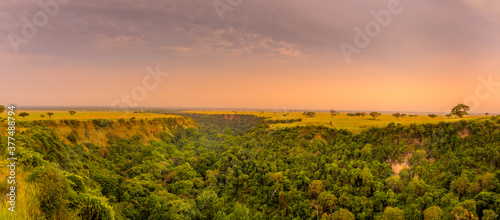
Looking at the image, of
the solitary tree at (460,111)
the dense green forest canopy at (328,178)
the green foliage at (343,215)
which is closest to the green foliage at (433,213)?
the dense green forest canopy at (328,178)

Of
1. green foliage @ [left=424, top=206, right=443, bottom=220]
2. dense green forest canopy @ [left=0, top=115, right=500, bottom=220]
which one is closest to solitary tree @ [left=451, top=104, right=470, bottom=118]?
dense green forest canopy @ [left=0, top=115, right=500, bottom=220]

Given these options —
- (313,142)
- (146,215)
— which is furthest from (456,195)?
(146,215)

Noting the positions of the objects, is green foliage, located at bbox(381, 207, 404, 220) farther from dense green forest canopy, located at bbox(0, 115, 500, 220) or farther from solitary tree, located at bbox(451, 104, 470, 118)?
solitary tree, located at bbox(451, 104, 470, 118)

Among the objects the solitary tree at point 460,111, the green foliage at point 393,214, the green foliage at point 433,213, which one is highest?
the solitary tree at point 460,111

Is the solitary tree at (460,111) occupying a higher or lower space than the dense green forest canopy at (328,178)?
higher

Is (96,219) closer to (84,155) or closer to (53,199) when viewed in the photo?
(53,199)

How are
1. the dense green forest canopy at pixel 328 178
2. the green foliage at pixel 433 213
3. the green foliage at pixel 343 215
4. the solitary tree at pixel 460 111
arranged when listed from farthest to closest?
the solitary tree at pixel 460 111 → the green foliage at pixel 343 215 → the dense green forest canopy at pixel 328 178 → the green foliage at pixel 433 213

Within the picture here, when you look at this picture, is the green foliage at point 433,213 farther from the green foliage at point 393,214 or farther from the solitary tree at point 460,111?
the solitary tree at point 460,111

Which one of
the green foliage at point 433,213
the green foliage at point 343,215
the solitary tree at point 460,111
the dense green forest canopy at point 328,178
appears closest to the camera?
the green foliage at point 433,213

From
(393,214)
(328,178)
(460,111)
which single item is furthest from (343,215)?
(460,111)
